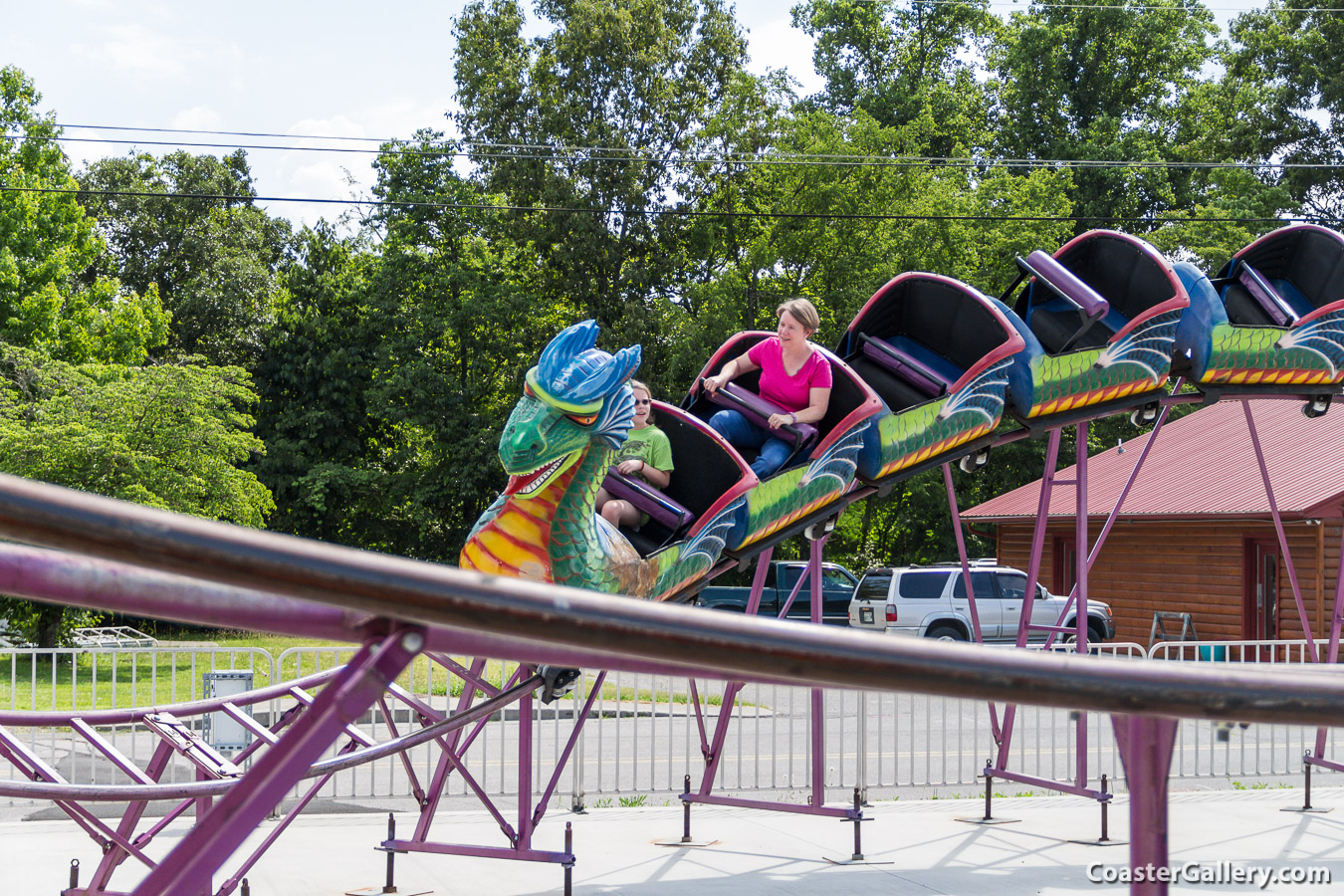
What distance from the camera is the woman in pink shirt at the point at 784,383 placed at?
7.20m

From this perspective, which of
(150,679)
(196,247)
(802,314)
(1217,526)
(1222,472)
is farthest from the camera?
(196,247)

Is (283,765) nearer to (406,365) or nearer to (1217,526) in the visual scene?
(1217,526)

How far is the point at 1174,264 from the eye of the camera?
8.24 metres

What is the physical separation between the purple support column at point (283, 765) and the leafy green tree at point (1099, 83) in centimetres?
3959

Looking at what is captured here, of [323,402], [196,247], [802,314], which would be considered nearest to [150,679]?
[802,314]

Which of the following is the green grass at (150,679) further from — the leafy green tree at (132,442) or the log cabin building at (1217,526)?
the log cabin building at (1217,526)

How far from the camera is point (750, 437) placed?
24.9 feet

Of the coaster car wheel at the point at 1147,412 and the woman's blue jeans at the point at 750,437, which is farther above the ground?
the coaster car wheel at the point at 1147,412

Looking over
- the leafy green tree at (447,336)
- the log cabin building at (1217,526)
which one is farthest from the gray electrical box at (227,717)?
the leafy green tree at (447,336)

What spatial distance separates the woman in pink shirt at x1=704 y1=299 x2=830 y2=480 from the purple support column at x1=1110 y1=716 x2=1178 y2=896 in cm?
587

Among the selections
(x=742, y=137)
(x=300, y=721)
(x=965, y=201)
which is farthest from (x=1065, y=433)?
(x=300, y=721)

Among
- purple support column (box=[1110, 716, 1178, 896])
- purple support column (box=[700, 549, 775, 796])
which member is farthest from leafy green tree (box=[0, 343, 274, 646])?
purple support column (box=[1110, 716, 1178, 896])

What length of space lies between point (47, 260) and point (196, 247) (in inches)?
375

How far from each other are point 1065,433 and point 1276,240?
25.2 m
